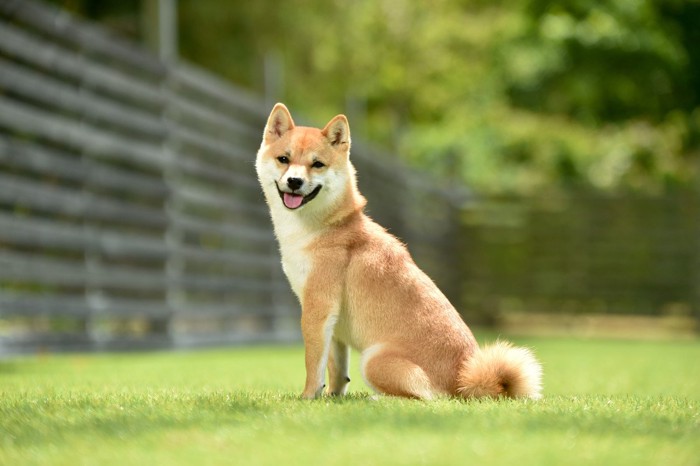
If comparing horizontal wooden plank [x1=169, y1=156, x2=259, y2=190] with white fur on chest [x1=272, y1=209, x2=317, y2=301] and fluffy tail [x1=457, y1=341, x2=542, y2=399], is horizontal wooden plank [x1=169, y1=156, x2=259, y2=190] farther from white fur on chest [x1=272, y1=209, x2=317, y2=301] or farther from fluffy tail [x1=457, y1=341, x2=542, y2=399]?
fluffy tail [x1=457, y1=341, x2=542, y2=399]

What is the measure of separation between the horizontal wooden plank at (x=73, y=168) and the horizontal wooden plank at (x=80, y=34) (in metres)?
0.87

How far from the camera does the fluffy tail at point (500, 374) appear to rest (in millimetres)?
3988

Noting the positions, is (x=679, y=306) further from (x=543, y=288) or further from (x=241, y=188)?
(x=241, y=188)

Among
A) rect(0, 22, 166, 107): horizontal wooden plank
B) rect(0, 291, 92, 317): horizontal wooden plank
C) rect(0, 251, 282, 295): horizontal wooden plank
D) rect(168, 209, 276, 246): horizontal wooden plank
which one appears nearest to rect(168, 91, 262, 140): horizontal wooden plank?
rect(0, 22, 166, 107): horizontal wooden plank

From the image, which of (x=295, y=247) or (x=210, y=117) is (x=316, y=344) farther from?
(x=210, y=117)

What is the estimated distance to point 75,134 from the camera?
7.75 metres

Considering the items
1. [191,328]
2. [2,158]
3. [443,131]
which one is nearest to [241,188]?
[191,328]

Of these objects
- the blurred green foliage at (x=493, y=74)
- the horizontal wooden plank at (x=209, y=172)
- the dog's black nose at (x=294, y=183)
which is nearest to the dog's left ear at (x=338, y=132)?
the dog's black nose at (x=294, y=183)

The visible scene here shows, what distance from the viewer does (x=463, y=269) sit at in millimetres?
16469

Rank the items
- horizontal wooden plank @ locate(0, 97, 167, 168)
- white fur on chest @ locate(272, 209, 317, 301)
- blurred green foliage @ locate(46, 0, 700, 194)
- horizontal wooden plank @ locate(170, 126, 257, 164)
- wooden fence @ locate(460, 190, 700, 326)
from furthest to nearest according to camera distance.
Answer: wooden fence @ locate(460, 190, 700, 326), blurred green foliage @ locate(46, 0, 700, 194), horizontal wooden plank @ locate(170, 126, 257, 164), horizontal wooden plank @ locate(0, 97, 167, 168), white fur on chest @ locate(272, 209, 317, 301)

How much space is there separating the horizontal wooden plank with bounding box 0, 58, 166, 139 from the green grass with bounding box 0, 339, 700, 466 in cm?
275

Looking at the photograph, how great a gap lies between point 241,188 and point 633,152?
1267 cm

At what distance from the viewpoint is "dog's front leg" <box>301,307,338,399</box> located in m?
4.05

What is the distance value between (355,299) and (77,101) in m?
4.51
